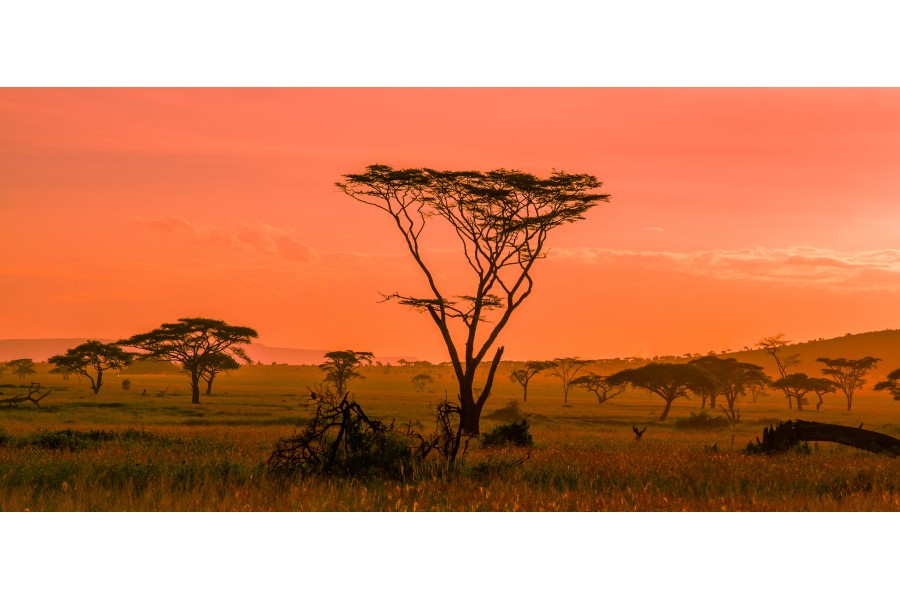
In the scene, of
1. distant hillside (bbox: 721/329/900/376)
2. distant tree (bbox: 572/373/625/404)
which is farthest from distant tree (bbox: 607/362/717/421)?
distant hillside (bbox: 721/329/900/376)

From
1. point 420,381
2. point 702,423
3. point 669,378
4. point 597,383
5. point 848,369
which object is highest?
point 848,369

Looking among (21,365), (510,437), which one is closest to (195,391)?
(510,437)

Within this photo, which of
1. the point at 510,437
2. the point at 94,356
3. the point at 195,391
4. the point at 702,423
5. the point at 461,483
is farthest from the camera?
the point at 94,356

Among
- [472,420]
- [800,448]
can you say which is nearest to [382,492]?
[800,448]

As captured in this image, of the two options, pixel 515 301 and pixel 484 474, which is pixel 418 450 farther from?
pixel 515 301

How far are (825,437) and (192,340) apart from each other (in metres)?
58.5

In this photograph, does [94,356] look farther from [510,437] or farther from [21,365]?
[510,437]

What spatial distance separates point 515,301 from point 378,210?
24.9 feet

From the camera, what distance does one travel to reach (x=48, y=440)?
770 inches

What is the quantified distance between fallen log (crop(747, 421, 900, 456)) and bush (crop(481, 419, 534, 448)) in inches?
237

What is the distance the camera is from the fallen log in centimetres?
1809

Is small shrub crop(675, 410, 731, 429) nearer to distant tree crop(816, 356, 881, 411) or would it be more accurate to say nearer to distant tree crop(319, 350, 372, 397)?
distant tree crop(319, 350, 372, 397)

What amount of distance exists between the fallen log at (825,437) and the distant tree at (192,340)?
53986mm

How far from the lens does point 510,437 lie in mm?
23953
